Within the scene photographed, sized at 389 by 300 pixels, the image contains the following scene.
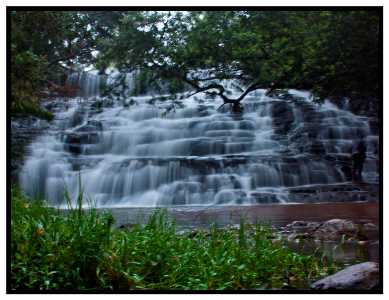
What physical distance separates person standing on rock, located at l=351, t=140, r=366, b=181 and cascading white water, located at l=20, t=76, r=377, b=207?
8 cm

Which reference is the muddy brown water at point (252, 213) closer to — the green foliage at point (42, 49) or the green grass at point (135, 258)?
the green grass at point (135, 258)

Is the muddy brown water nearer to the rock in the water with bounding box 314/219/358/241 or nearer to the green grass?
the rock in the water with bounding box 314/219/358/241

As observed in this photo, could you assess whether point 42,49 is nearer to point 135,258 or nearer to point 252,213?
point 135,258

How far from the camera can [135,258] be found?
9.55ft

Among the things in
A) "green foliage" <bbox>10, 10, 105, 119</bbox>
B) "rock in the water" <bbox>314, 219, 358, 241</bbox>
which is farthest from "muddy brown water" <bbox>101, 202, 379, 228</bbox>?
"green foliage" <bbox>10, 10, 105, 119</bbox>

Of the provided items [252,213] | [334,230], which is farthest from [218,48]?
[334,230]

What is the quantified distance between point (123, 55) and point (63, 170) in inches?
38.4

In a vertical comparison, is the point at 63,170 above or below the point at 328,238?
above

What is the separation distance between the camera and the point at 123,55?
12.8 feet

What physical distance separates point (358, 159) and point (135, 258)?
6.09ft

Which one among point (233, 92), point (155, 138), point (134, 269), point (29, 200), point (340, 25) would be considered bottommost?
point (134, 269)

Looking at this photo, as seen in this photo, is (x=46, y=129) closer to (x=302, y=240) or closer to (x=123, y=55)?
(x=123, y=55)

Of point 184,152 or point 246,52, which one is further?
point 184,152

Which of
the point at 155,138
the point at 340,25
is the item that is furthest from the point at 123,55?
the point at 340,25
